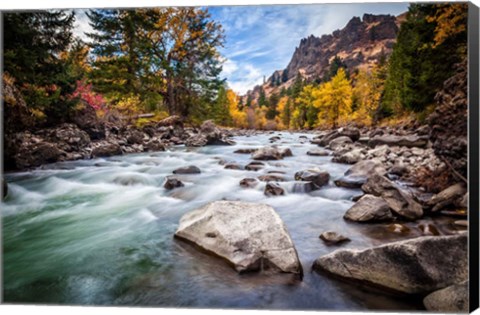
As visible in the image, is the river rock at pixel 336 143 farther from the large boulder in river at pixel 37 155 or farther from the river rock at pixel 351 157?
the large boulder in river at pixel 37 155

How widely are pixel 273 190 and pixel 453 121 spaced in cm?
200

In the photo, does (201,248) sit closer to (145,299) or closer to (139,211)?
(145,299)

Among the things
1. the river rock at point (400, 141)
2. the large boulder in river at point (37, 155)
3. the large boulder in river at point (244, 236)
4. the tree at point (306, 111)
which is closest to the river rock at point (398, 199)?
the river rock at point (400, 141)

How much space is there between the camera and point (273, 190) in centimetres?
370

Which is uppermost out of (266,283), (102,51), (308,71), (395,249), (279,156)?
(102,51)

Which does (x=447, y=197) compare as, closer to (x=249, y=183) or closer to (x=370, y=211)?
(x=370, y=211)

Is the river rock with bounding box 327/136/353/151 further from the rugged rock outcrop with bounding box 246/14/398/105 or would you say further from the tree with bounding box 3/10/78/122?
the tree with bounding box 3/10/78/122

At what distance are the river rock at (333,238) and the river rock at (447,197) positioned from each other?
105 cm

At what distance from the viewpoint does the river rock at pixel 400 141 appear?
393cm

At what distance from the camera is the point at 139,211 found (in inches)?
135

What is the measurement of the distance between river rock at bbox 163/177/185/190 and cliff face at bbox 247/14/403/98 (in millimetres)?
1703

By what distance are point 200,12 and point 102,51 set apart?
1.53 m

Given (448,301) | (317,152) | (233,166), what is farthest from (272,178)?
(448,301)

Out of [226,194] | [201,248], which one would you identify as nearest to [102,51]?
[226,194]
